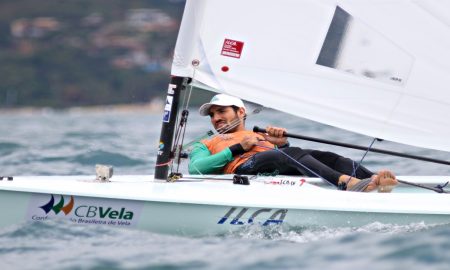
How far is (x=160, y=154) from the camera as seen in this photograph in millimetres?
5734

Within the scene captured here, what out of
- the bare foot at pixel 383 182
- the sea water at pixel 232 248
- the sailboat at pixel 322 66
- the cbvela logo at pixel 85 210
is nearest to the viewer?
the sea water at pixel 232 248

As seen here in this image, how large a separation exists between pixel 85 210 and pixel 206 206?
628mm

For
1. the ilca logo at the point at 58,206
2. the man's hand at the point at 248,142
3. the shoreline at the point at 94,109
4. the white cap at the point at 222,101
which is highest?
the white cap at the point at 222,101

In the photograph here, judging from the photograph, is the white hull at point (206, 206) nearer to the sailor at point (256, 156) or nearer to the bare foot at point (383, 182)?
the bare foot at point (383, 182)

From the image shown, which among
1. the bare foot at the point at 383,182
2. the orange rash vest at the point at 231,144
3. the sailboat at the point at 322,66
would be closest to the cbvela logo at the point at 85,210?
the sailboat at the point at 322,66

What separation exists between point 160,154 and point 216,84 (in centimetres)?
51

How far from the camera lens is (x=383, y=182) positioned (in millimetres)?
5371

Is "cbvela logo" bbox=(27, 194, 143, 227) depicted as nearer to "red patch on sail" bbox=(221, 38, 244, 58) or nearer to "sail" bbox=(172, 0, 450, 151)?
"sail" bbox=(172, 0, 450, 151)

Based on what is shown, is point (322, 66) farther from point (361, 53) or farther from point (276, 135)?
point (276, 135)

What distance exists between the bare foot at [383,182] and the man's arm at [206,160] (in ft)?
2.83

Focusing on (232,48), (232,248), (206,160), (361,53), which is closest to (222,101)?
(206,160)

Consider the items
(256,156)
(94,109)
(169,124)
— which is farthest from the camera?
(94,109)

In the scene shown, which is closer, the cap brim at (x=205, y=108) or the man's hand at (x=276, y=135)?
the man's hand at (x=276, y=135)

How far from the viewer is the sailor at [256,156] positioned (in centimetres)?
570
